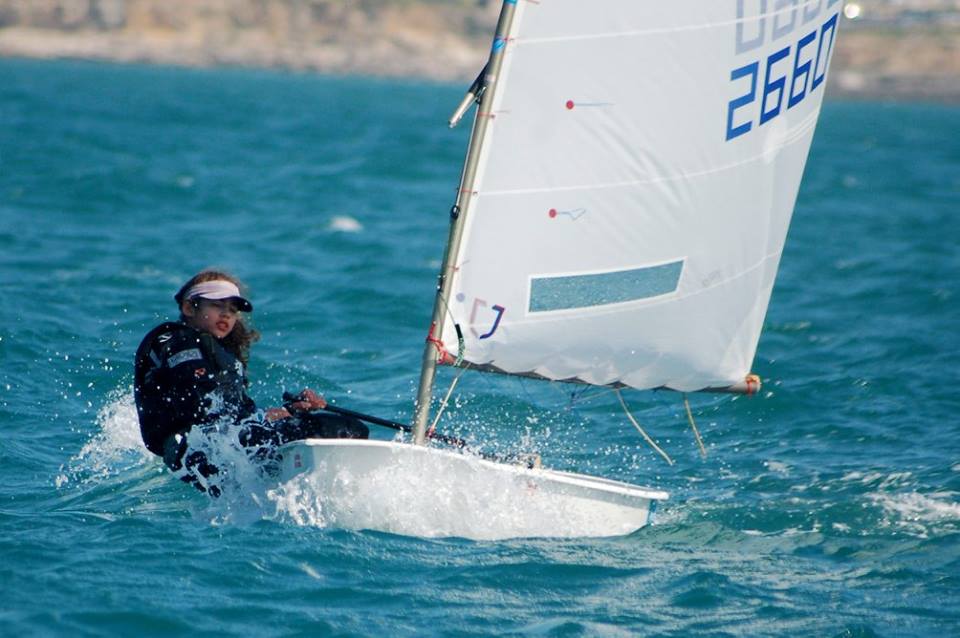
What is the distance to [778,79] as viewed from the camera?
20.4ft

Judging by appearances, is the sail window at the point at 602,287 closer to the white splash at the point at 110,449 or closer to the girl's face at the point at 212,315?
the girl's face at the point at 212,315

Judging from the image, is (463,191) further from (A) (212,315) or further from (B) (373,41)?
(B) (373,41)

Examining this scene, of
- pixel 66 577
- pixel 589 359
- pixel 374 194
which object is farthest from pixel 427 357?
pixel 374 194

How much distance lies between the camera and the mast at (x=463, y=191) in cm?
563

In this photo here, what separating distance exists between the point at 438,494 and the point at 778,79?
8.34ft

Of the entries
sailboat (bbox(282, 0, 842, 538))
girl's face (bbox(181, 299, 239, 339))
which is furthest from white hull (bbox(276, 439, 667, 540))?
girl's face (bbox(181, 299, 239, 339))

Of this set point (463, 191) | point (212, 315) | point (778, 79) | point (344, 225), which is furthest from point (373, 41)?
point (463, 191)

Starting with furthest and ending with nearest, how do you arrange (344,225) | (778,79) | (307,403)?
(344,225), (778,79), (307,403)

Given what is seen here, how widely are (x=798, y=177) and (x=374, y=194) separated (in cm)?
1441

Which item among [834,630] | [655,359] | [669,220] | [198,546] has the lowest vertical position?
[834,630]

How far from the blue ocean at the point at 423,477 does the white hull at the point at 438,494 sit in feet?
0.21

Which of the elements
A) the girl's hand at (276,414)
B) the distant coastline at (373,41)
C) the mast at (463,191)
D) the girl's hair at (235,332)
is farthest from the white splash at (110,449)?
the distant coastline at (373,41)

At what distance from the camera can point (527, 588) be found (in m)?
5.52

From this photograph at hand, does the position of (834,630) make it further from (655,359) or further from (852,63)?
(852,63)
